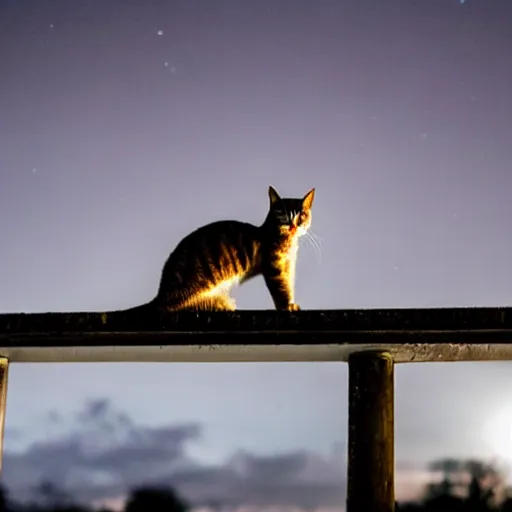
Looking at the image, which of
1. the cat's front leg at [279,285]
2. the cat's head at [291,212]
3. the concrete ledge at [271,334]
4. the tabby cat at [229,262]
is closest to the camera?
the concrete ledge at [271,334]

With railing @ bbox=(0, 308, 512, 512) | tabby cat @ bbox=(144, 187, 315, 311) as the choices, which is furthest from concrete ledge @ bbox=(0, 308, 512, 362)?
tabby cat @ bbox=(144, 187, 315, 311)

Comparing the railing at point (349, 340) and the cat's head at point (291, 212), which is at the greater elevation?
the cat's head at point (291, 212)

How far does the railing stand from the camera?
322 centimetres

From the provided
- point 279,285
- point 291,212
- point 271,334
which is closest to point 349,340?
point 271,334

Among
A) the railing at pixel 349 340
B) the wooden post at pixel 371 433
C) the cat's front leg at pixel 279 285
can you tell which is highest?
the cat's front leg at pixel 279 285

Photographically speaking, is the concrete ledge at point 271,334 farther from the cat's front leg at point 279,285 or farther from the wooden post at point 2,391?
the cat's front leg at point 279,285

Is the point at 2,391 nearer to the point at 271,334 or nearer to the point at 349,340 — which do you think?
the point at 271,334

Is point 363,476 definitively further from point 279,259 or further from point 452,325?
point 279,259

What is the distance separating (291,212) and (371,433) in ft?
5.88

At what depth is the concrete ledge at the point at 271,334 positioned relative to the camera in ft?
10.6

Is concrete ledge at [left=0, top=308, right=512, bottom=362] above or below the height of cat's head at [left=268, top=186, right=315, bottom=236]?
below

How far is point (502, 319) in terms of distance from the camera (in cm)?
317

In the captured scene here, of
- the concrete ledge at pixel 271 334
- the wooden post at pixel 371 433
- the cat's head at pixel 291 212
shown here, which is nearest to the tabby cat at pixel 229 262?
the cat's head at pixel 291 212

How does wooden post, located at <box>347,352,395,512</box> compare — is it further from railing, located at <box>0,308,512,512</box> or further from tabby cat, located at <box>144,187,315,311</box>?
tabby cat, located at <box>144,187,315,311</box>
